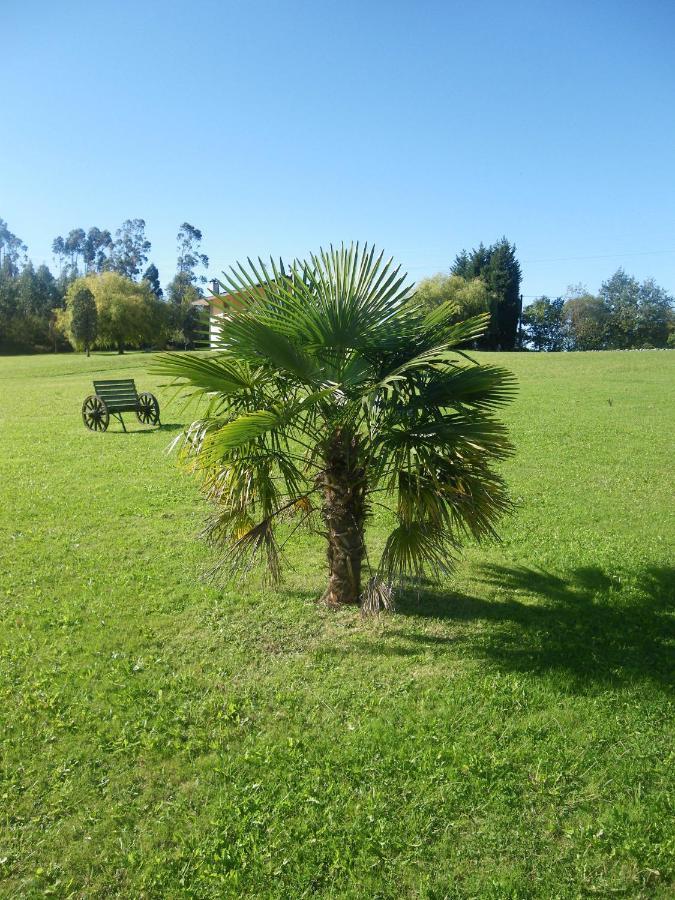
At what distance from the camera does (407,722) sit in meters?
3.93

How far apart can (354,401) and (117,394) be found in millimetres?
11467

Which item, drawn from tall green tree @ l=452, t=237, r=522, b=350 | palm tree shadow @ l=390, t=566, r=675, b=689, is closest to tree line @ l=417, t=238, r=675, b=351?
tall green tree @ l=452, t=237, r=522, b=350

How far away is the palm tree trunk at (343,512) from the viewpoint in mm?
5059

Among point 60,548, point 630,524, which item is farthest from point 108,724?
point 630,524

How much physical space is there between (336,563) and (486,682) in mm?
1660

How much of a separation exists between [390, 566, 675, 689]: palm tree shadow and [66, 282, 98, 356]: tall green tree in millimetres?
43279

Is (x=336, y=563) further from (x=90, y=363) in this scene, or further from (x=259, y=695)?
(x=90, y=363)

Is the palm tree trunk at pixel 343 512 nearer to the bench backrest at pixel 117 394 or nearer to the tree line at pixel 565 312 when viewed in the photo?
the bench backrest at pixel 117 394

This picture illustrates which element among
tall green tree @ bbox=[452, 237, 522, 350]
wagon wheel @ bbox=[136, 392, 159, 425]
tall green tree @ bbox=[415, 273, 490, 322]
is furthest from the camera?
tall green tree @ bbox=[452, 237, 522, 350]

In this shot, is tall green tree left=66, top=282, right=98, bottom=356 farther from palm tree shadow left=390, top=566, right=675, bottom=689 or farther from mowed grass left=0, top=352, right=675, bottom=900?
palm tree shadow left=390, top=566, right=675, bottom=689

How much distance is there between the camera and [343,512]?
521 cm

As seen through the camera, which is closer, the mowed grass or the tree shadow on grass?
the mowed grass

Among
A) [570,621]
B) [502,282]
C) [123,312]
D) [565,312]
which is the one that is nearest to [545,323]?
[565,312]

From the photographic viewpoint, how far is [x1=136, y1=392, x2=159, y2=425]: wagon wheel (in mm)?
15292
